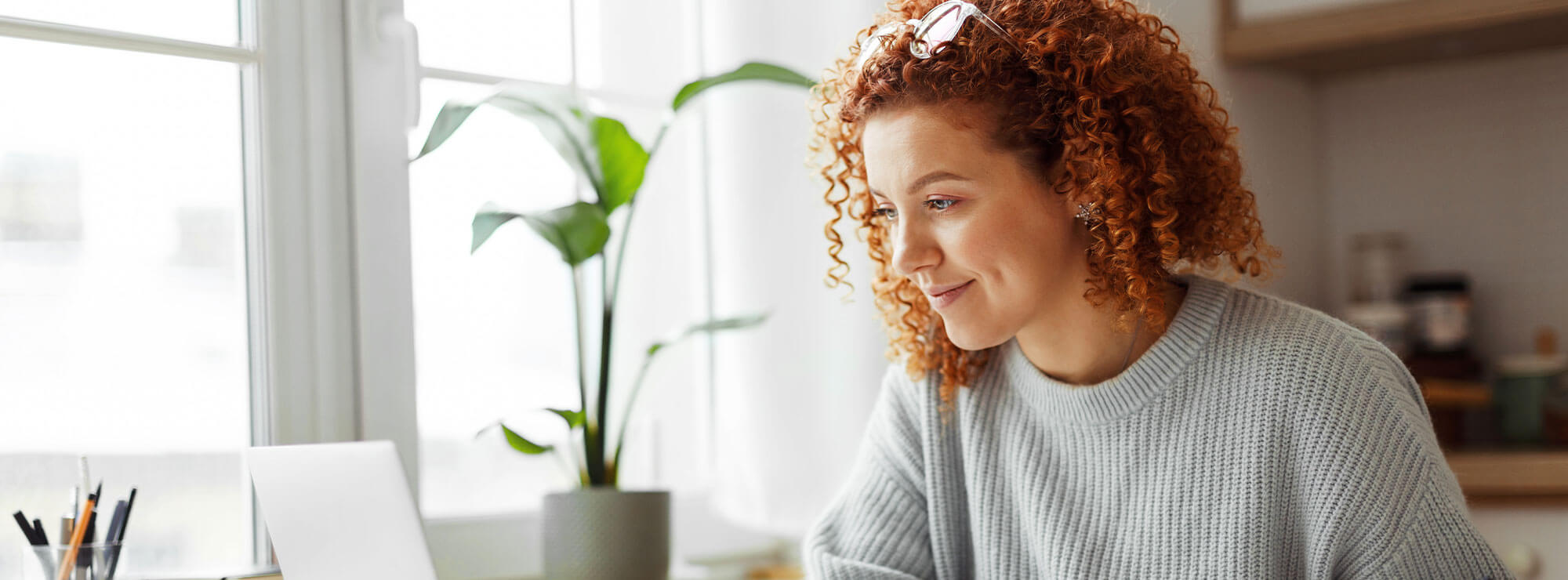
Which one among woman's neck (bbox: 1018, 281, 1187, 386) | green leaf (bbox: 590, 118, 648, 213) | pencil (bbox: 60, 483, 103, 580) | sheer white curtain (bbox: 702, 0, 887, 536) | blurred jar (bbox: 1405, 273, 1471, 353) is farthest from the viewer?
blurred jar (bbox: 1405, 273, 1471, 353)

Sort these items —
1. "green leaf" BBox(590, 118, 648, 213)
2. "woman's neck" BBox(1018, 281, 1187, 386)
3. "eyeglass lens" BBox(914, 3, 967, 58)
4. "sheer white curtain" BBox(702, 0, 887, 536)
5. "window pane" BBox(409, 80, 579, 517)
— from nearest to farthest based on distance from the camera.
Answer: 1. "eyeglass lens" BBox(914, 3, 967, 58)
2. "woman's neck" BBox(1018, 281, 1187, 386)
3. "green leaf" BBox(590, 118, 648, 213)
4. "window pane" BBox(409, 80, 579, 517)
5. "sheer white curtain" BBox(702, 0, 887, 536)

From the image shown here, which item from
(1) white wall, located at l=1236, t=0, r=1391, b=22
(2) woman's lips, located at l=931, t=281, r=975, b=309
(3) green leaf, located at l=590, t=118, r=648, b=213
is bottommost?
(2) woman's lips, located at l=931, t=281, r=975, b=309

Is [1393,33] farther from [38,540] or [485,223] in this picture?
[38,540]

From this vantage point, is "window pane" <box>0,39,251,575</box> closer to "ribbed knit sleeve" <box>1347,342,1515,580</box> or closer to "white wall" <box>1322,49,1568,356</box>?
"ribbed knit sleeve" <box>1347,342,1515,580</box>

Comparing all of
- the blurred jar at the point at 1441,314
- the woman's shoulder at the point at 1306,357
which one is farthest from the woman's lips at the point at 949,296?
the blurred jar at the point at 1441,314

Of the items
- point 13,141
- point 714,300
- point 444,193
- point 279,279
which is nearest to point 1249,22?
point 714,300

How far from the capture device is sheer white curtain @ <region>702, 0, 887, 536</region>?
1521 millimetres

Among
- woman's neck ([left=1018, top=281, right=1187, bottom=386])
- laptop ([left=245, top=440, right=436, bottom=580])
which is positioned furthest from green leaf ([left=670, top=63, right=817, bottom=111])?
laptop ([left=245, top=440, right=436, bottom=580])

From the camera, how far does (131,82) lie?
43.5 inches

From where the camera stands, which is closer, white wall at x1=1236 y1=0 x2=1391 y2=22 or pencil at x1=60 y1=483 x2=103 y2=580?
pencil at x1=60 y1=483 x2=103 y2=580

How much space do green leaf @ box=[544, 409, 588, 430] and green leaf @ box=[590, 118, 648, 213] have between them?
7.8 inches

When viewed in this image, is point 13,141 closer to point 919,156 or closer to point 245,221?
point 245,221

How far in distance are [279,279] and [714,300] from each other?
1.94ft

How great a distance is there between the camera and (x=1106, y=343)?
1108mm
